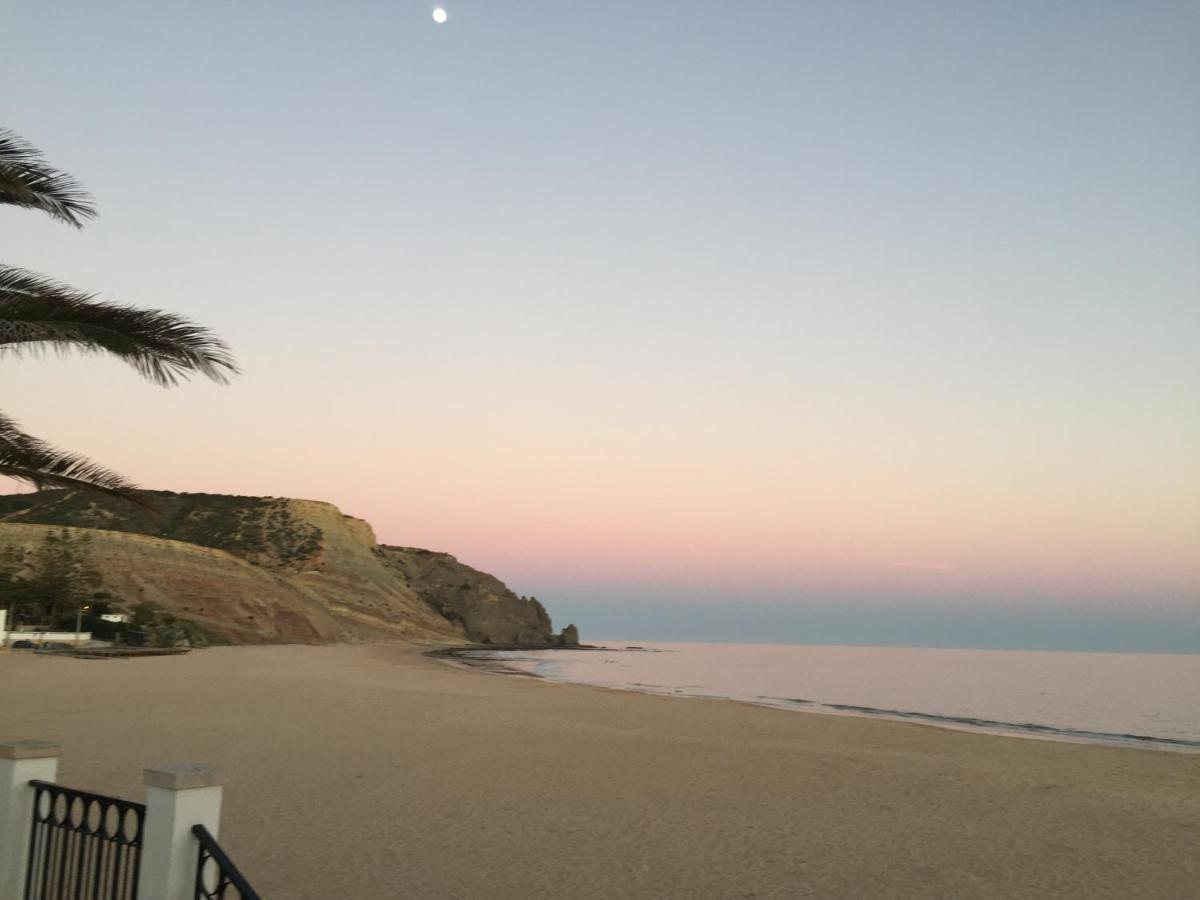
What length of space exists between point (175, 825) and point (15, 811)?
202cm

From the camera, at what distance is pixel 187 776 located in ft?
17.0

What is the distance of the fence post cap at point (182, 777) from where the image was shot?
16.9 ft

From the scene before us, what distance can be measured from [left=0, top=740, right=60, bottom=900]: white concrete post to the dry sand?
225cm

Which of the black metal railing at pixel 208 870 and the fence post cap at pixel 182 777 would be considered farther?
the fence post cap at pixel 182 777

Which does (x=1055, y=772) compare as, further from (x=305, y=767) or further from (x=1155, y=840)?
(x=305, y=767)

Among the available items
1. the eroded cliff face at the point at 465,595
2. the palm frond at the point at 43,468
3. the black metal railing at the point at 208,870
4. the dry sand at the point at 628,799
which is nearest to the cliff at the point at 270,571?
the eroded cliff face at the point at 465,595

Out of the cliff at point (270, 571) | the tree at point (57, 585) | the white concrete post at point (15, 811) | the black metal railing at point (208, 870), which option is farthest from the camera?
the cliff at point (270, 571)

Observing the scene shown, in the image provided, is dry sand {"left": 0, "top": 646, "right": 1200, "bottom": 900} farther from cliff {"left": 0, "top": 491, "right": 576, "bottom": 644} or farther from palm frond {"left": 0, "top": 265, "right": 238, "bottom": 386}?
cliff {"left": 0, "top": 491, "right": 576, "bottom": 644}

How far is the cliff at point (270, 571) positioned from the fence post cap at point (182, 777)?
1549 inches

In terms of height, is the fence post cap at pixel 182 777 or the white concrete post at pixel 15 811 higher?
the fence post cap at pixel 182 777

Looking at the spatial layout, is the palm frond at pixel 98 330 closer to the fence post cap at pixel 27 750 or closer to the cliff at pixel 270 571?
the fence post cap at pixel 27 750

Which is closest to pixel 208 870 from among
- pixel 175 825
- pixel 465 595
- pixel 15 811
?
pixel 175 825

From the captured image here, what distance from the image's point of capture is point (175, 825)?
516 centimetres

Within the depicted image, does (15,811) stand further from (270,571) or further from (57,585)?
(270,571)
